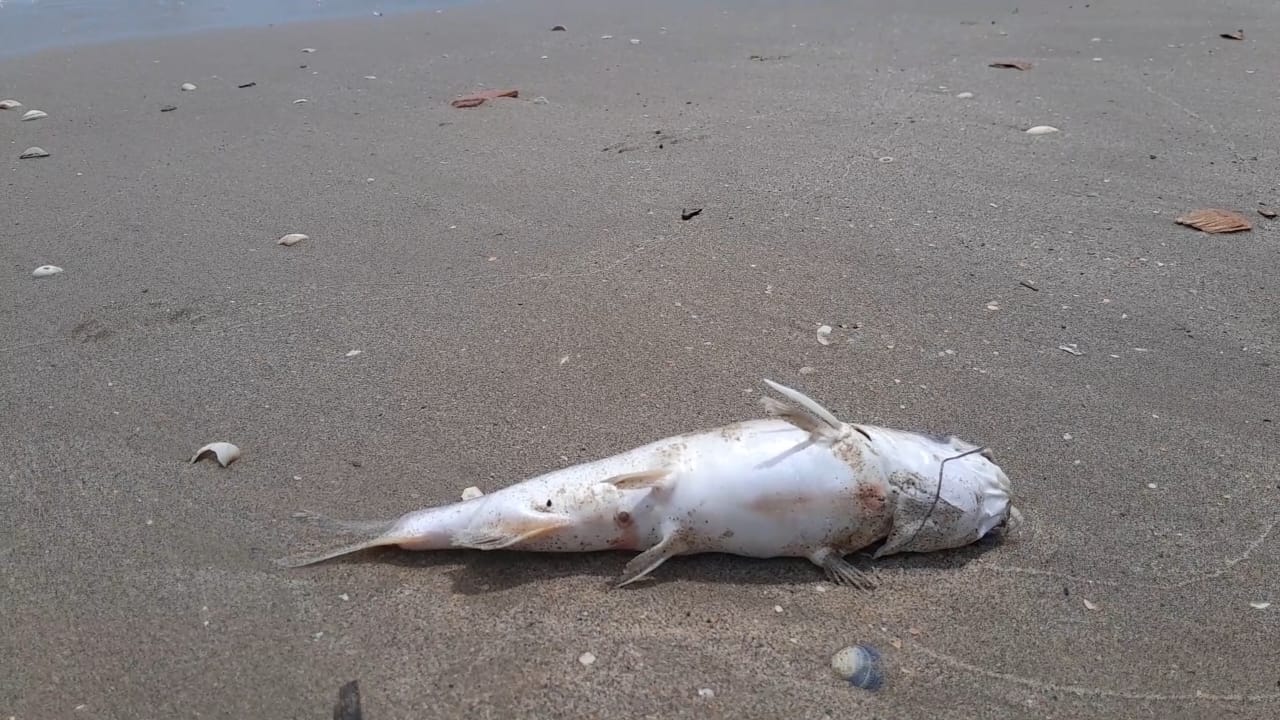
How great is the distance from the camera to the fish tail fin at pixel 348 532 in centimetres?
263

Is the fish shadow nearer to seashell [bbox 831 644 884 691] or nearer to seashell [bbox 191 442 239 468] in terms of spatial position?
seashell [bbox 831 644 884 691]

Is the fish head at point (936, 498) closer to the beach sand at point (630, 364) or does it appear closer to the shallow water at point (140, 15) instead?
the beach sand at point (630, 364)

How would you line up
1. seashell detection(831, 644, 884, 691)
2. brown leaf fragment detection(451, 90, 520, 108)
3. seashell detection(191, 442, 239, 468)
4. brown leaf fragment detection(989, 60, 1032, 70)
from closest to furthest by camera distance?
1. seashell detection(831, 644, 884, 691)
2. seashell detection(191, 442, 239, 468)
3. brown leaf fragment detection(451, 90, 520, 108)
4. brown leaf fragment detection(989, 60, 1032, 70)

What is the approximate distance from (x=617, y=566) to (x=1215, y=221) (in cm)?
329

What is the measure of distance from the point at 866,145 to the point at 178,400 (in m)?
3.67

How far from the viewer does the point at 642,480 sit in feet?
8.27

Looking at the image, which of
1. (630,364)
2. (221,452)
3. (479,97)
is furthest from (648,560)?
(479,97)

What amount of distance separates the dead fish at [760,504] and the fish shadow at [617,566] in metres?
0.03

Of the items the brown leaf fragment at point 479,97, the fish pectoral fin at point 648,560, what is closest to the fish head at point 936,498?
the fish pectoral fin at point 648,560

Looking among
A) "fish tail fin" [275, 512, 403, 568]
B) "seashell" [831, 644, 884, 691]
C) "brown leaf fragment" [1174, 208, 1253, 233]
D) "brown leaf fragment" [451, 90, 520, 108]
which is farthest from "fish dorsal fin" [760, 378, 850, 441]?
"brown leaf fragment" [451, 90, 520, 108]

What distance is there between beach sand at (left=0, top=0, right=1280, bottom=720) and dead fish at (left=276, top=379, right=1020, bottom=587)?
79 millimetres

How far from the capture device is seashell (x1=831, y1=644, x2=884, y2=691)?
7.33 feet

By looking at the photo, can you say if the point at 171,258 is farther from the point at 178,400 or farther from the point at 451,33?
the point at 451,33

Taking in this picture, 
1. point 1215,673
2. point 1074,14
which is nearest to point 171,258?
point 1215,673
